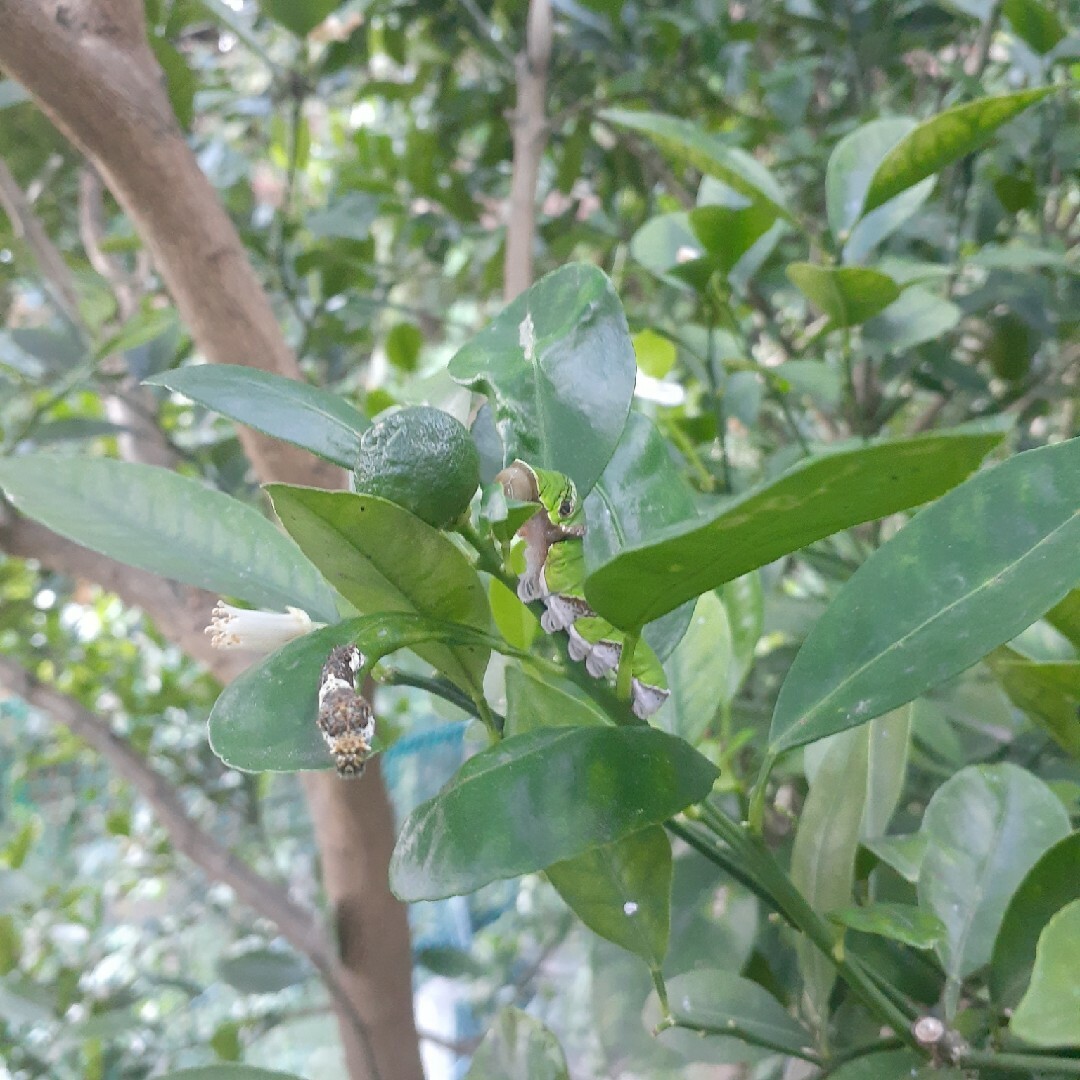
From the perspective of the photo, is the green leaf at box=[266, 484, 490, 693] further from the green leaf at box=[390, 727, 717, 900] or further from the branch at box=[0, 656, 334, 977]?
the branch at box=[0, 656, 334, 977]

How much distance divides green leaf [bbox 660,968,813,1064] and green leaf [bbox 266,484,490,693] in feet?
0.75

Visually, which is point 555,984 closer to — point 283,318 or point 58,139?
point 283,318

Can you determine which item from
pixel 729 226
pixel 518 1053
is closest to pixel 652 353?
pixel 729 226

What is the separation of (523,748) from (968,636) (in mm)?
121

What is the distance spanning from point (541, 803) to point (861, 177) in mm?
505

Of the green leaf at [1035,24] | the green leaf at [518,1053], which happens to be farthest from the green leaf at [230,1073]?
the green leaf at [1035,24]

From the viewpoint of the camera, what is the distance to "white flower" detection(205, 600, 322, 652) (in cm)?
26

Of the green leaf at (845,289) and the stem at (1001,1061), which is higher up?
the green leaf at (845,289)

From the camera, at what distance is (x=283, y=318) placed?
87 cm

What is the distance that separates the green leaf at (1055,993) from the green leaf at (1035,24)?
0.64 m

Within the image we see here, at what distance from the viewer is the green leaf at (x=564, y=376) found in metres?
0.24

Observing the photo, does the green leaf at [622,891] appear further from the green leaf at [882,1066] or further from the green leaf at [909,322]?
the green leaf at [909,322]

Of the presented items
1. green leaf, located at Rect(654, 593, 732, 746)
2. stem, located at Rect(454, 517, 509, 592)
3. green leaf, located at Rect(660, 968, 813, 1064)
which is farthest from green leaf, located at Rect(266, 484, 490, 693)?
green leaf, located at Rect(660, 968, 813, 1064)

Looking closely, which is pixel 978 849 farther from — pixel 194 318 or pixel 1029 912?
pixel 194 318
